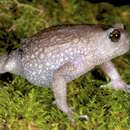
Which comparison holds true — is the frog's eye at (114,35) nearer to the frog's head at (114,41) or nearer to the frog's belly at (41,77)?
the frog's head at (114,41)

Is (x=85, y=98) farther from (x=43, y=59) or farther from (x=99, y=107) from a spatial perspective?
(x=43, y=59)

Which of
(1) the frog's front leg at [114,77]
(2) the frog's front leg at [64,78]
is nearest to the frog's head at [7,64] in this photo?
(2) the frog's front leg at [64,78]

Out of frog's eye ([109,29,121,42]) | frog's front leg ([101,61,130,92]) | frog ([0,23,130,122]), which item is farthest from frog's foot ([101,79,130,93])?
frog's eye ([109,29,121,42])

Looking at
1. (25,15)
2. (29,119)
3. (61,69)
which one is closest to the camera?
(29,119)

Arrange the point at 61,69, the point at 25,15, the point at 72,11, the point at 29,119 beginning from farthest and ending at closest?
the point at 72,11, the point at 25,15, the point at 61,69, the point at 29,119

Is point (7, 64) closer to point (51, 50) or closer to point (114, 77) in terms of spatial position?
point (51, 50)

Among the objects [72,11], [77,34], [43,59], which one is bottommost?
[72,11]

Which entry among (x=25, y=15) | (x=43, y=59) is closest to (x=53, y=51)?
(x=43, y=59)
